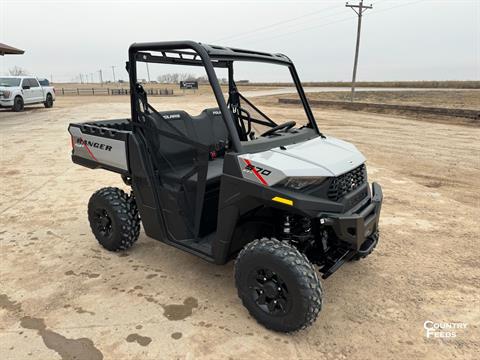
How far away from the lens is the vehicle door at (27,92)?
1939cm

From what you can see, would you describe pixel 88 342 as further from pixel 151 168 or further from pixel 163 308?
pixel 151 168

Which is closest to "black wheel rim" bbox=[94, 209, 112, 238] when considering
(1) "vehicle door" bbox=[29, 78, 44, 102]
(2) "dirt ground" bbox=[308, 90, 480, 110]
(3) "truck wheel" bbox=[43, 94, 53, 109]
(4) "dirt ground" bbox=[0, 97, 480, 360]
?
(4) "dirt ground" bbox=[0, 97, 480, 360]

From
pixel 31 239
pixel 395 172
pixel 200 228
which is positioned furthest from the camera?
pixel 395 172

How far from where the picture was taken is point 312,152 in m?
3.00

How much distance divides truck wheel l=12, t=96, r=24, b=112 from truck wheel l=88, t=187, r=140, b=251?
18.1 meters

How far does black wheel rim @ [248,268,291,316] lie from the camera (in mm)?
2686

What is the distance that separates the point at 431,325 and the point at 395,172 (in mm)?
5018

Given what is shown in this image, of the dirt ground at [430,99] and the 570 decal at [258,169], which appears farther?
the dirt ground at [430,99]

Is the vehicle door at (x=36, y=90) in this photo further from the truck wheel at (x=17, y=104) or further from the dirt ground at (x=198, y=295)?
the dirt ground at (x=198, y=295)

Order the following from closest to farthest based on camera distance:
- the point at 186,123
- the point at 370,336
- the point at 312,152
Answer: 1. the point at 370,336
2. the point at 312,152
3. the point at 186,123

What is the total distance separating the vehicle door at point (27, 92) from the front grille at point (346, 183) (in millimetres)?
20624

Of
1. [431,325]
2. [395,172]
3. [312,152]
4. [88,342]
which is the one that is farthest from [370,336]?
[395,172]

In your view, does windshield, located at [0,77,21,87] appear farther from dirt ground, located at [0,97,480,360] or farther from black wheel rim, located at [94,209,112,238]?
black wheel rim, located at [94,209,112,238]

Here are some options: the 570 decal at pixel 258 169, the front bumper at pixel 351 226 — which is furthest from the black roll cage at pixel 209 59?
the front bumper at pixel 351 226
